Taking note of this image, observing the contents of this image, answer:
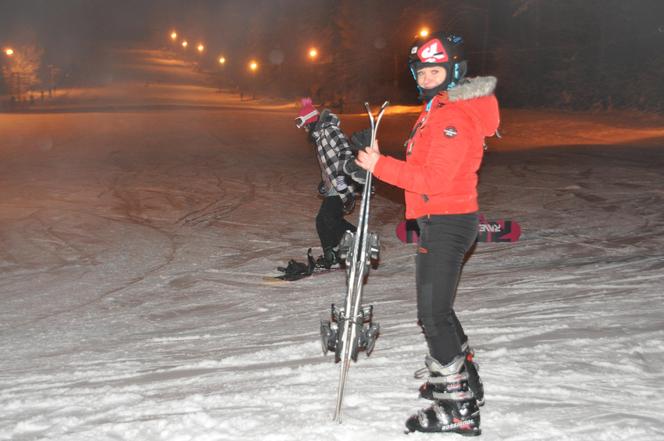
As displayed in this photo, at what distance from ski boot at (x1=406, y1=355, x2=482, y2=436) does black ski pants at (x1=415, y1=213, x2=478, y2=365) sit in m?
0.06

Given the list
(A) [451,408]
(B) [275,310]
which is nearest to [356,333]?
(A) [451,408]

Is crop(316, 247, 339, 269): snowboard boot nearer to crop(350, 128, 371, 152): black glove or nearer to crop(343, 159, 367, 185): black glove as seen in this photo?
crop(343, 159, 367, 185): black glove

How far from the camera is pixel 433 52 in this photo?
3.60 meters

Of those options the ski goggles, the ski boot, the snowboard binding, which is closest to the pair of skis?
the snowboard binding

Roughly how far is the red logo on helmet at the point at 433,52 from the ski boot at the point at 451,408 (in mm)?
1501

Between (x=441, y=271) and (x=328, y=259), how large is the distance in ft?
15.5

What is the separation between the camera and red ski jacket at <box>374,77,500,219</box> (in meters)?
3.46

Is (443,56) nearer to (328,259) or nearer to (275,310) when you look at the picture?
(275,310)

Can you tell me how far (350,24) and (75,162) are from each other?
37.6 metres

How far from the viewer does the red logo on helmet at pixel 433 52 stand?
11.8 ft

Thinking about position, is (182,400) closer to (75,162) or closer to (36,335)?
(36,335)

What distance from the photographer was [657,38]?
33.5 m

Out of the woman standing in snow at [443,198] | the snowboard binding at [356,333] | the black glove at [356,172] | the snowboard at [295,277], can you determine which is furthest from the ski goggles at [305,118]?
the woman standing in snow at [443,198]

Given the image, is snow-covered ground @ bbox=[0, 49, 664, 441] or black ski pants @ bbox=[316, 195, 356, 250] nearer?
snow-covered ground @ bbox=[0, 49, 664, 441]
